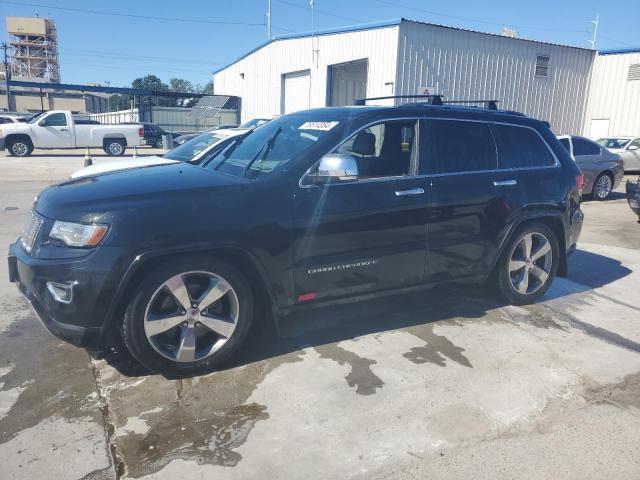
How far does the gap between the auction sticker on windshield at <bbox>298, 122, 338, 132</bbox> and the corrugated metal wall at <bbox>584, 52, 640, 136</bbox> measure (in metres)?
23.3

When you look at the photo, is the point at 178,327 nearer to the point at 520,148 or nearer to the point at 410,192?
the point at 410,192

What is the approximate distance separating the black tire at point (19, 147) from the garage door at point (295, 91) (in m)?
11.5

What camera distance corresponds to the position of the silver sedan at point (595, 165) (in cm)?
1216

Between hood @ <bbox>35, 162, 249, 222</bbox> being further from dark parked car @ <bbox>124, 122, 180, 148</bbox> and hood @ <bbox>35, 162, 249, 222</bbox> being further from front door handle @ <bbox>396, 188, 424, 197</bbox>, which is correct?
dark parked car @ <bbox>124, 122, 180, 148</bbox>

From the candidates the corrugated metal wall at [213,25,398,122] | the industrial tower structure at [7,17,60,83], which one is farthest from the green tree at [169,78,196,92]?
the corrugated metal wall at [213,25,398,122]

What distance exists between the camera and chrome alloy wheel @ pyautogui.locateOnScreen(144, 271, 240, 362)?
3.15 meters

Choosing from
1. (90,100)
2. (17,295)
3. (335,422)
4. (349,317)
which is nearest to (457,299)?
(349,317)

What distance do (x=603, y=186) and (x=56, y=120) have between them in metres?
21.0

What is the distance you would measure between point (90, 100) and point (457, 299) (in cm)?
9219

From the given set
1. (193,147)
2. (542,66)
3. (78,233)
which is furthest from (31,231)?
(542,66)

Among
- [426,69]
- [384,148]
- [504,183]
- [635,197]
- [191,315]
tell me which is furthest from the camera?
[426,69]

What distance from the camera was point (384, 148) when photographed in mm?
4203

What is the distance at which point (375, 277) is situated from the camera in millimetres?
3811

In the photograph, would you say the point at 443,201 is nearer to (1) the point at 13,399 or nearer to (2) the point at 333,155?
(2) the point at 333,155
